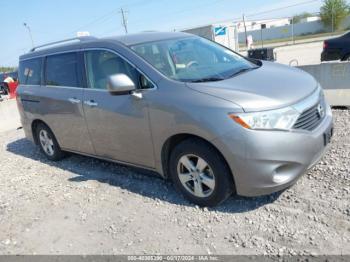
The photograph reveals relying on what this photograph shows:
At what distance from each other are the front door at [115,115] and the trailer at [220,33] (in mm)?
18902

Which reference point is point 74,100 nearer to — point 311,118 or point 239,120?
point 239,120

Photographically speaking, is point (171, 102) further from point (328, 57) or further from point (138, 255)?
point (328, 57)

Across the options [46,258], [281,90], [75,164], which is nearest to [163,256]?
[46,258]

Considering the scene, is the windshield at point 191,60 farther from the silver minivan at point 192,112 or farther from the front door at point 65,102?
the front door at point 65,102

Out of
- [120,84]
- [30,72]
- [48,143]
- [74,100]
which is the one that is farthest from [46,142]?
[120,84]

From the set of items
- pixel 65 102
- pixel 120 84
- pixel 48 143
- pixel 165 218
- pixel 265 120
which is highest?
pixel 120 84

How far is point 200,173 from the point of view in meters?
3.66

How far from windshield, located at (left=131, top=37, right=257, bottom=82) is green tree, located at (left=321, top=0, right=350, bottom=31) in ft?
168

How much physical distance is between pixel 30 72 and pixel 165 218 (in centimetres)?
389

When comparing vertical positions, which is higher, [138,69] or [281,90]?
[138,69]

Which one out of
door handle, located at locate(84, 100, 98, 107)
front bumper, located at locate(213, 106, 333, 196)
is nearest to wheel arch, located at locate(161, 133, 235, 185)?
front bumper, located at locate(213, 106, 333, 196)

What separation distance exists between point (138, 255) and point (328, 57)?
10.3 meters

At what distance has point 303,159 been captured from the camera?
3295 millimetres

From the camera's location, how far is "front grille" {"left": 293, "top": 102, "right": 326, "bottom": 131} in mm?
3291
